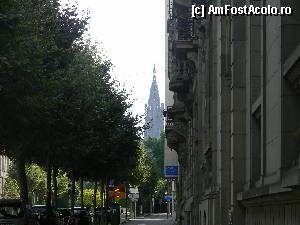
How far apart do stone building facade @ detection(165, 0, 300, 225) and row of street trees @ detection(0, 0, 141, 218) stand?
17.2 ft

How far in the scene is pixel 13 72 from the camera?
65.4 feet

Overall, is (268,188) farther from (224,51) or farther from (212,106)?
(212,106)

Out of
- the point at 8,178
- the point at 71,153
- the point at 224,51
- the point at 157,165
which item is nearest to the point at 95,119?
the point at 71,153

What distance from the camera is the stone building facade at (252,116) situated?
37.2ft

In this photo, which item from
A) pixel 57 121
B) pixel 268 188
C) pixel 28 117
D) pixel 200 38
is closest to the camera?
pixel 268 188

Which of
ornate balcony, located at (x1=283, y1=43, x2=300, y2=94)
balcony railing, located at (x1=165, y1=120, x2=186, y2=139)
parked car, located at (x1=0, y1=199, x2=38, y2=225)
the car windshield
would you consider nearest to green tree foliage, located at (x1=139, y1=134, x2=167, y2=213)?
balcony railing, located at (x1=165, y1=120, x2=186, y2=139)

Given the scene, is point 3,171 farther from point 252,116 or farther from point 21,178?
point 252,116

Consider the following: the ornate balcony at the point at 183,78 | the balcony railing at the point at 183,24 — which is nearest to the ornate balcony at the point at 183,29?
the balcony railing at the point at 183,24

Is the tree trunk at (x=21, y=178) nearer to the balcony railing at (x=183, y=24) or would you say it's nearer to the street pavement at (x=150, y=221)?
the balcony railing at (x=183, y=24)

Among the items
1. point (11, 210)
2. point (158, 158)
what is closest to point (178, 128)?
point (11, 210)

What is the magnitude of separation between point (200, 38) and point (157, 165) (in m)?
104

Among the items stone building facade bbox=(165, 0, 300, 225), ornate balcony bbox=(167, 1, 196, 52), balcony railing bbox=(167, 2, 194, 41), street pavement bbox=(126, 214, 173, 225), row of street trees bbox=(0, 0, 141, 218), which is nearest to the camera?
stone building facade bbox=(165, 0, 300, 225)

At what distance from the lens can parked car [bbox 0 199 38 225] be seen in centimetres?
2541

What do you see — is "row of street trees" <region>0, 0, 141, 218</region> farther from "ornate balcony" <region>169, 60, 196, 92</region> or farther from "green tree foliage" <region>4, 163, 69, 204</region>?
"green tree foliage" <region>4, 163, 69, 204</region>
